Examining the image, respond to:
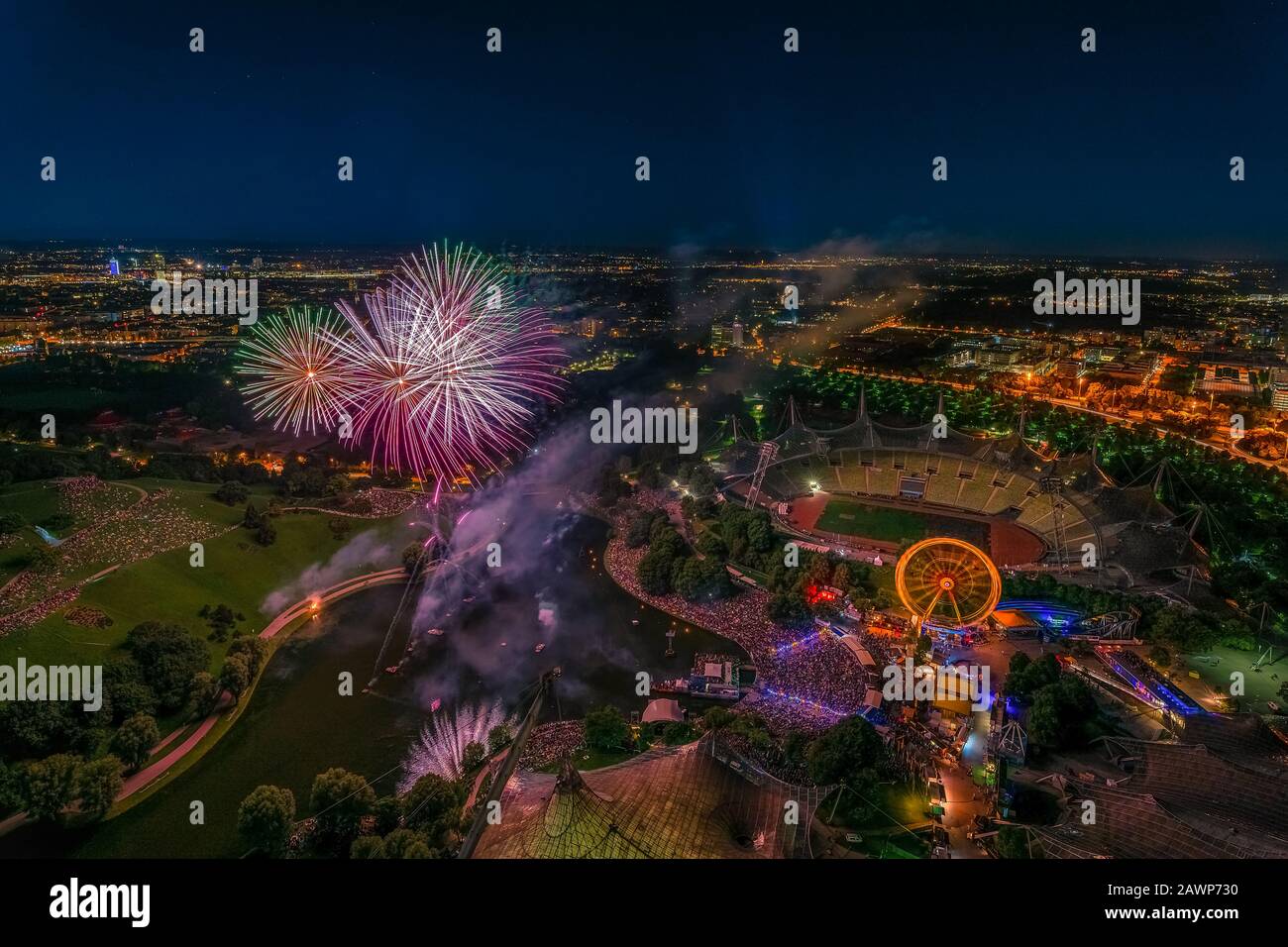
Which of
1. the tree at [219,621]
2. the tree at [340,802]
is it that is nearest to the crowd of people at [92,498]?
the tree at [219,621]

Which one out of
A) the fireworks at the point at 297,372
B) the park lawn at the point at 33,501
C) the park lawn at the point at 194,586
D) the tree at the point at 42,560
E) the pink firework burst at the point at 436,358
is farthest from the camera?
the fireworks at the point at 297,372

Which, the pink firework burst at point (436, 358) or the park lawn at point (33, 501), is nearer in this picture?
the park lawn at point (33, 501)

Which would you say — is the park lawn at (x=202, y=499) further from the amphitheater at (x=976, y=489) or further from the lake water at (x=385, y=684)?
the amphitheater at (x=976, y=489)

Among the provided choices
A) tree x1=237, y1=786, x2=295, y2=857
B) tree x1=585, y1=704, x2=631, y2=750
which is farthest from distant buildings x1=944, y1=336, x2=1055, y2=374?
tree x1=237, y1=786, x2=295, y2=857

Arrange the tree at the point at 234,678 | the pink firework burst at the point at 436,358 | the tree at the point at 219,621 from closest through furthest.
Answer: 1. the tree at the point at 234,678
2. the tree at the point at 219,621
3. the pink firework burst at the point at 436,358

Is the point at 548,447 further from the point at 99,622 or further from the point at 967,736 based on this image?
the point at 967,736

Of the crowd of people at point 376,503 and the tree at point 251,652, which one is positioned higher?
the crowd of people at point 376,503

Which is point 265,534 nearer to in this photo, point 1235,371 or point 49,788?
point 49,788
